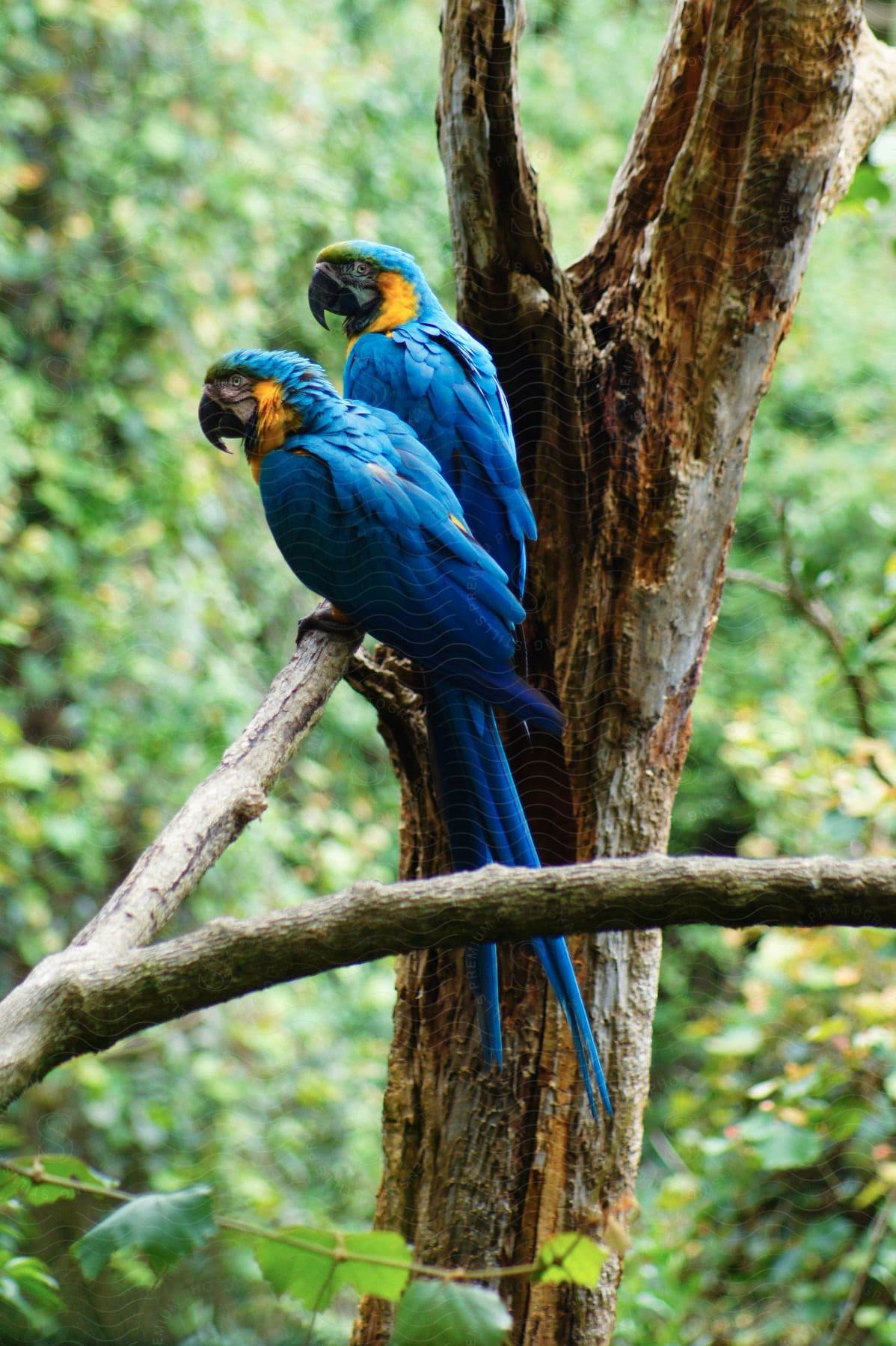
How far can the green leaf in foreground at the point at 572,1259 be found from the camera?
0.47 meters

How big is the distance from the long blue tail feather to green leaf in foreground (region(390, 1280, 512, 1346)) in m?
0.44

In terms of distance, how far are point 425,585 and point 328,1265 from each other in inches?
22.9

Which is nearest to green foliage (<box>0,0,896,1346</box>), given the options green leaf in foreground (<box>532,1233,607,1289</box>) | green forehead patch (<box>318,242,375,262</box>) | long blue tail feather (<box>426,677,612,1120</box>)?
long blue tail feather (<box>426,677,612,1120</box>)

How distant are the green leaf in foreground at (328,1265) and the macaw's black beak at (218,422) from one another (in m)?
0.76

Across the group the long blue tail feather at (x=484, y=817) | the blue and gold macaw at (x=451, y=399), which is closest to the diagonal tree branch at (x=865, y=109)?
the blue and gold macaw at (x=451, y=399)

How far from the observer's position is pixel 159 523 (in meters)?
2.17

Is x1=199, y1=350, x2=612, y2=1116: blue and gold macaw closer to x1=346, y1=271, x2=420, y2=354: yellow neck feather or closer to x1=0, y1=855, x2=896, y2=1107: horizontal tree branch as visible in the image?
x1=346, y1=271, x2=420, y2=354: yellow neck feather

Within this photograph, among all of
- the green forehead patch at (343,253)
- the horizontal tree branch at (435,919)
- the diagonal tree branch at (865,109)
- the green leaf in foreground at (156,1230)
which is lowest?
the green leaf in foreground at (156,1230)

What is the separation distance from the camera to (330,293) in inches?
46.8

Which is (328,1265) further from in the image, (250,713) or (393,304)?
(250,713)

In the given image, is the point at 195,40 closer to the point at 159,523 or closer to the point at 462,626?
the point at 159,523

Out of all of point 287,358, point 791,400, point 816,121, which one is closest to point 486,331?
point 287,358

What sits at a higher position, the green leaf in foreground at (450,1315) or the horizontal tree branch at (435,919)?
the horizontal tree branch at (435,919)

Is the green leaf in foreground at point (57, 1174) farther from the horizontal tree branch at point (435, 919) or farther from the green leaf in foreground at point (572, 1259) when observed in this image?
the green leaf in foreground at point (572, 1259)
